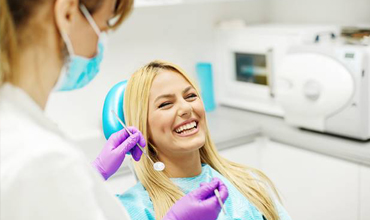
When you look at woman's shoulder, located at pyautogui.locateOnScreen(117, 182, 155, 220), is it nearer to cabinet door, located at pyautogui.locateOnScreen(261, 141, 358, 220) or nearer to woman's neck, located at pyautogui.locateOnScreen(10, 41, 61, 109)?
woman's neck, located at pyautogui.locateOnScreen(10, 41, 61, 109)

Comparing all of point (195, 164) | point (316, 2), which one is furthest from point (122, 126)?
point (316, 2)

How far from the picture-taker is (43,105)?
3.07 ft

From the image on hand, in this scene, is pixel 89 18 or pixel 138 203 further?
pixel 138 203

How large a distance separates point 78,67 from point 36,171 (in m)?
0.26

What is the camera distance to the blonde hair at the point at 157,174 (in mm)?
1604

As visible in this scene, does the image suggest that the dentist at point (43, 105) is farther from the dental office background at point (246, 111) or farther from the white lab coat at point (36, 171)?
the dental office background at point (246, 111)

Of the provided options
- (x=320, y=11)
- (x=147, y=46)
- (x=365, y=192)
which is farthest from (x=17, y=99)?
(x=320, y=11)

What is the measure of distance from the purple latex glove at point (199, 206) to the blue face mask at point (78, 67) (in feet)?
1.23

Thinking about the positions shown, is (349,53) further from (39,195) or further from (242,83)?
(39,195)

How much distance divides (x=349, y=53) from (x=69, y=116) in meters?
1.44

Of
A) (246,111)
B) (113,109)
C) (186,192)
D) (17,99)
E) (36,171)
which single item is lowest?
(246,111)

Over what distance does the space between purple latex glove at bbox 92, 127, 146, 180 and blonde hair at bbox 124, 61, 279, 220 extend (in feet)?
0.38

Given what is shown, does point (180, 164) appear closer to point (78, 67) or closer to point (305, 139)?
point (78, 67)

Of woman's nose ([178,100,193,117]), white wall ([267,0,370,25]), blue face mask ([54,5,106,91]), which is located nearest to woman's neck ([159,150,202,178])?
woman's nose ([178,100,193,117])
